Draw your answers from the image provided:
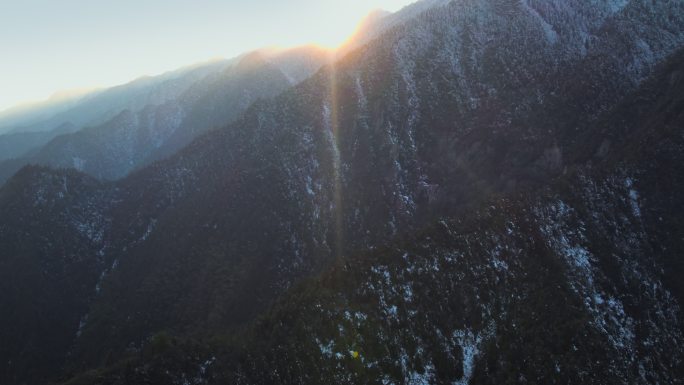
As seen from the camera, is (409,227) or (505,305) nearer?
(505,305)

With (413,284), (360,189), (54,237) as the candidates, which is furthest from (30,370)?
(413,284)

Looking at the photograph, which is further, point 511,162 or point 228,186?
point 228,186

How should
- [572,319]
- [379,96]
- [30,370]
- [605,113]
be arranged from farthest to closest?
[379,96] → [30,370] → [605,113] → [572,319]

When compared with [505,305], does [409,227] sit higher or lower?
lower

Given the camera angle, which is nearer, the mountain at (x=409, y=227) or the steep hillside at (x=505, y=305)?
the steep hillside at (x=505, y=305)

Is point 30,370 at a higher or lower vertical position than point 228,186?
lower

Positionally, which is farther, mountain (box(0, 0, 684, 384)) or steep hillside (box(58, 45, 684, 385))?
mountain (box(0, 0, 684, 384))

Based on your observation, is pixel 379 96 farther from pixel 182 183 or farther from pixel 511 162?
pixel 182 183

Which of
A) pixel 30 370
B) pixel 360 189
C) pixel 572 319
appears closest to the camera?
pixel 572 319
